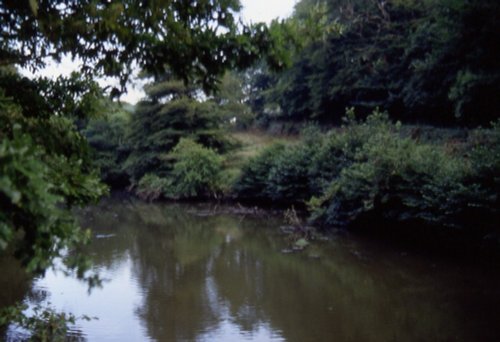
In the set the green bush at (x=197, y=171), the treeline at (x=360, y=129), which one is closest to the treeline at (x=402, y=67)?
the treeline at (x=360, y=129)

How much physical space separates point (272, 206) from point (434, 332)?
16.0 meters

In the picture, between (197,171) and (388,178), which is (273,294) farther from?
(197,171)

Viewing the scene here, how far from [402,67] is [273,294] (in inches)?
814

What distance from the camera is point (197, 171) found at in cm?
2631

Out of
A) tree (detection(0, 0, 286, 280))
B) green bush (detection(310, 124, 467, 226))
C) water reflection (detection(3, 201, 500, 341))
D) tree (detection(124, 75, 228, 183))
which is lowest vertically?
water reflection (detection(3, 201, 500, 341))

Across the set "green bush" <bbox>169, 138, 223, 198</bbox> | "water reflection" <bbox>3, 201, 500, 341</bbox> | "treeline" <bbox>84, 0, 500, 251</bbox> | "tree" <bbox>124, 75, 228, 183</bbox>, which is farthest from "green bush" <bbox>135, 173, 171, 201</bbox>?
"water reflection" <bbox>3, 201, 500, 341</bbox>

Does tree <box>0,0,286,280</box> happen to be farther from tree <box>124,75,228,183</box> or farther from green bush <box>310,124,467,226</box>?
tree <box>124,75,228,183</box>

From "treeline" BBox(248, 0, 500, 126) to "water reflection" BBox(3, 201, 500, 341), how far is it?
6.67 m

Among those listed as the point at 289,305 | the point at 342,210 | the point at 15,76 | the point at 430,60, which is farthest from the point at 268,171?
the point at 15,76

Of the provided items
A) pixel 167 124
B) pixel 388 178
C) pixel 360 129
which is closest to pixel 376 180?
pixel 388 178

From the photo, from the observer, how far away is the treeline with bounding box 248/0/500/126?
63.8 feet

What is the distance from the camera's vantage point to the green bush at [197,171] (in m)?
26.4

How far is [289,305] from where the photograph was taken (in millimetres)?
10367

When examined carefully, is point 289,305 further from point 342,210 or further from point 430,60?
point 430,60
